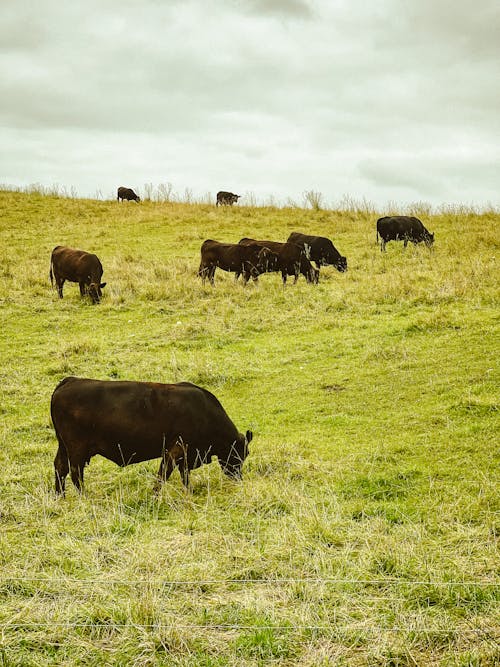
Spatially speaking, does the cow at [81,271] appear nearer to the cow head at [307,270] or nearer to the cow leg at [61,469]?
the cow head at [307,270]

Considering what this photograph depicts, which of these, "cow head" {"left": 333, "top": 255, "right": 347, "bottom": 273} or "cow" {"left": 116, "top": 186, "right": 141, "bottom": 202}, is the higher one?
"cow" {"left": 116, "top": 186, "right": 141, "bottom": 202}

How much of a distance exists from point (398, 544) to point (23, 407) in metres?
7.13

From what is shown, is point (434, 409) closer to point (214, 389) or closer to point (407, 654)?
point (214, 389)

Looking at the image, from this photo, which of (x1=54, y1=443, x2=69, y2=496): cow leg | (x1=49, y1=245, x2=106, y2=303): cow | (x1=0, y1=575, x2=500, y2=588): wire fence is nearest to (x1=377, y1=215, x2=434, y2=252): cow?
(x1=49, y1=245, x2=106, y2=303): cow

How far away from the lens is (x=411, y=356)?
11.9 m

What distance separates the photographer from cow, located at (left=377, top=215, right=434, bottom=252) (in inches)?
932

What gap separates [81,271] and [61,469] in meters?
11.8

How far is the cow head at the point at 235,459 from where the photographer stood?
766 cm

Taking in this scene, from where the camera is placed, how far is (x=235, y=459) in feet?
25.3

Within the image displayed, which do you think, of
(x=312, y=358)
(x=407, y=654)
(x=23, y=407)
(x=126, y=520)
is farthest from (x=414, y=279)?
(x=407, y=654)

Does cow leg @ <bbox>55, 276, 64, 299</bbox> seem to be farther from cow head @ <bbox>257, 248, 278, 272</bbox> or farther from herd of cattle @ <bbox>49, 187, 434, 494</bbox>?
herd of cattle @ <bbox>49, 187, 434, 494</bbox>

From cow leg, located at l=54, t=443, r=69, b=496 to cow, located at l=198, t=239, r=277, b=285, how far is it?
12.7 metres

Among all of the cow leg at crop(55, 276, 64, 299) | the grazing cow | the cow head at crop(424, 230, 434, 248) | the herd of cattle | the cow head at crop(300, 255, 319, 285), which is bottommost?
the herd of cattle

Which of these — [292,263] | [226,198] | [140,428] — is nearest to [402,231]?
[292,263]
